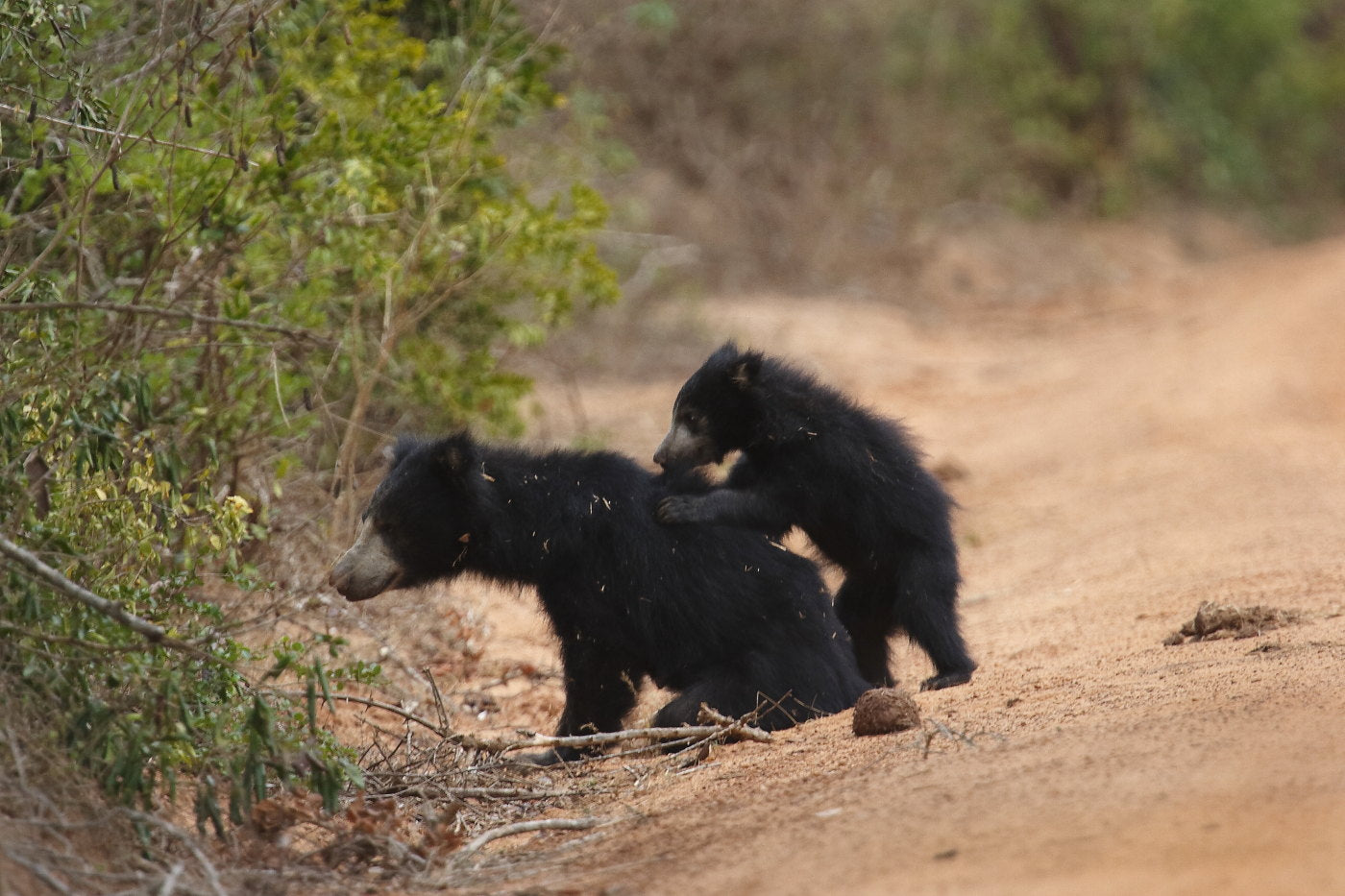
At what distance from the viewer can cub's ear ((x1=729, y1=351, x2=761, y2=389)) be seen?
5714 mm

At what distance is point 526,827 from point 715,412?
243 centimetres

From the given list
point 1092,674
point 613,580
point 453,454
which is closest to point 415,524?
point 453,454

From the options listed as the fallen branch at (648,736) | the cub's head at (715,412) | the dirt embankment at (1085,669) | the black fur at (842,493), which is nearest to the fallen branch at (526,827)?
the dirt embankment at (1085,669)

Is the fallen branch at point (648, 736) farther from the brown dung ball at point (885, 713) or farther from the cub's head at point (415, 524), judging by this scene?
the cub's head at point (415, 524)

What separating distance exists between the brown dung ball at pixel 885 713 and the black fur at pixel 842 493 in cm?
102

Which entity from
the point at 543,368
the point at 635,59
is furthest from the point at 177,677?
the point at 635,59

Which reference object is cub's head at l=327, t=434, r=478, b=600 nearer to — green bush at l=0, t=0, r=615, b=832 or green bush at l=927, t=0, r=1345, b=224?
green bush at l=0, t=0, r=615, b=832

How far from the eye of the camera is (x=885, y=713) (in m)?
4.25

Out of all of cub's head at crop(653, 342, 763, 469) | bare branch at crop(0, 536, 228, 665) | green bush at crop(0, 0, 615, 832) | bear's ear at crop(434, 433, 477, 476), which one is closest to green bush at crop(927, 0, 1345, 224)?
green bush at crop(0, 0, 615, 832)

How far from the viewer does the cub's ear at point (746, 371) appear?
5714 millimetres

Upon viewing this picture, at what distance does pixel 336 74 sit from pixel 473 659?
2.63m

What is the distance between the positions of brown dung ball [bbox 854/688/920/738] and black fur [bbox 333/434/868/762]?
62 cm

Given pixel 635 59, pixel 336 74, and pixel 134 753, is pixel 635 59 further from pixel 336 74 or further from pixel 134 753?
pixel 134 753

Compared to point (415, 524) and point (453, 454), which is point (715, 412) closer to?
point (453, 454)
